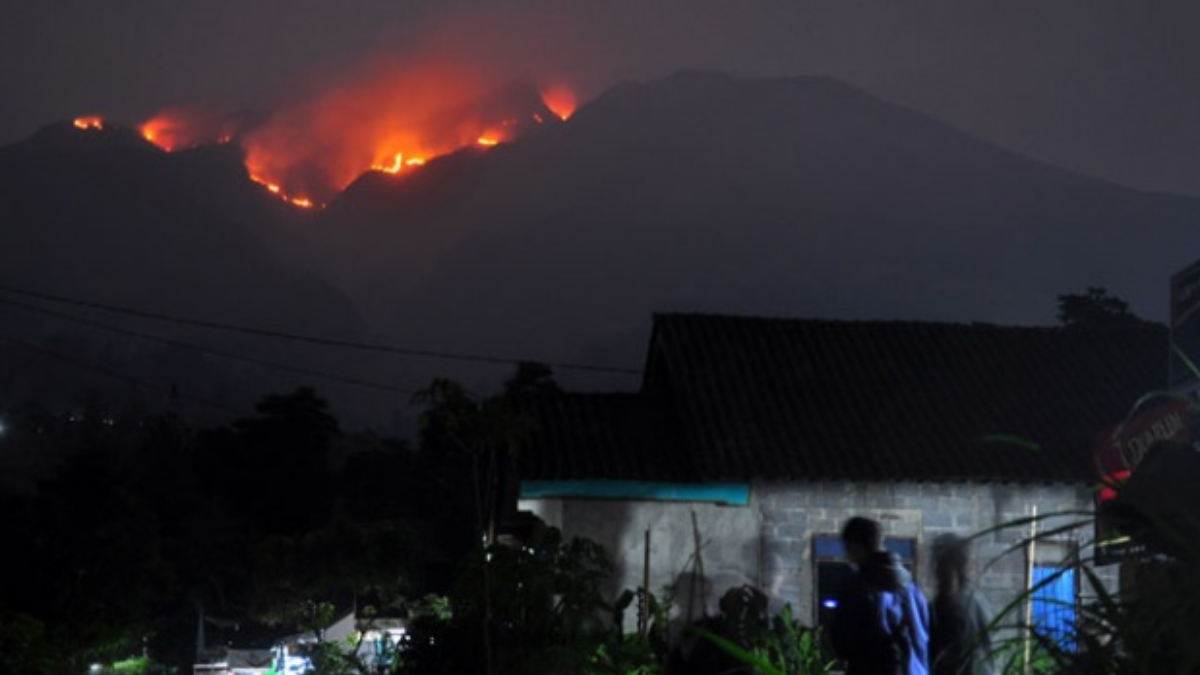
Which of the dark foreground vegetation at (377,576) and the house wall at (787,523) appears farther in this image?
the house wall at (787,523)

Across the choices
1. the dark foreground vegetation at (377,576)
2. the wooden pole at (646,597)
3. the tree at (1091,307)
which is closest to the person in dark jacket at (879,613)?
the dark foreground vegetation at (377,576)

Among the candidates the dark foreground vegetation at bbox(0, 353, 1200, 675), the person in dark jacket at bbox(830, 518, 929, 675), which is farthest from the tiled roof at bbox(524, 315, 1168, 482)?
the person in dark jacket at bbox(830, 518, 929, 675)

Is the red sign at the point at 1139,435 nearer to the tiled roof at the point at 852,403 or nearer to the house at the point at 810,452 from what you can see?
the house at the point at 810,452

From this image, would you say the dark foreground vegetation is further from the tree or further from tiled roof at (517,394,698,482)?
the tree

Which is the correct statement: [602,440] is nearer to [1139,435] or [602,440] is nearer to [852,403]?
A: [852,403]

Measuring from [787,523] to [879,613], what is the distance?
1107 centimetres

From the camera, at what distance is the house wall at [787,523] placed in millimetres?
17500

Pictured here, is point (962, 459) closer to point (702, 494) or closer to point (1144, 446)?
point (702, 494)

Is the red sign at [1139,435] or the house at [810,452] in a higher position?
the house at [810,452]

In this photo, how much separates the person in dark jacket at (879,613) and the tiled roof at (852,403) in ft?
35.4

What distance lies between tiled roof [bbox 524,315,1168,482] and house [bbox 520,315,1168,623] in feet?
0.11

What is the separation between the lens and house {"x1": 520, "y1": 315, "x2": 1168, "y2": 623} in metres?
17.6

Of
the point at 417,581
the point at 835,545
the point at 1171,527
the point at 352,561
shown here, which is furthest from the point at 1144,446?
the point at 417,581

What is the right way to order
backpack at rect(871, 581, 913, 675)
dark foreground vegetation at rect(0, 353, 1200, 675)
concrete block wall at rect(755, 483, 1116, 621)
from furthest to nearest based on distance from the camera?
1. concrete block wall at rect(755, 483, 1116, 621)
2. backpack at rect(871, 581, 913, 675)
3. dark foreground vegetation at rect(0, 353, 1200, 675)
